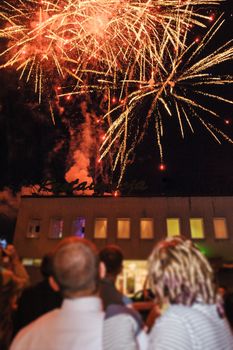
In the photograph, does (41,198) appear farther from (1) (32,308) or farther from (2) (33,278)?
(1) (32,308)

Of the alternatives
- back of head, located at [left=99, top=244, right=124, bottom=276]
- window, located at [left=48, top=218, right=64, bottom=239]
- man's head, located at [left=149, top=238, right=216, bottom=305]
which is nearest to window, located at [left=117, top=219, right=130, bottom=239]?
window, located at [left=48, top=218, right=64, bottom=239]

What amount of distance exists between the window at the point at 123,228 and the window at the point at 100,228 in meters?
1.03

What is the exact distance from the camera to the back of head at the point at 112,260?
378 centimetres

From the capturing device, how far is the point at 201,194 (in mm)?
23656

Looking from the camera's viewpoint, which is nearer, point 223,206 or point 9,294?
point 9,294

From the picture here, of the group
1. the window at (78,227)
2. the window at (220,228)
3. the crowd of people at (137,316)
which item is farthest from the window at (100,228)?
the crowd of people at (137,316)

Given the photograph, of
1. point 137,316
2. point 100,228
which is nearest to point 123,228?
point 100,228

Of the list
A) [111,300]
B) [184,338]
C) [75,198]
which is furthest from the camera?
[75,198]

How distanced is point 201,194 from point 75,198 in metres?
9.53

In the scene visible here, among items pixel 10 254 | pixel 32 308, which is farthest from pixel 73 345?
pixel 10 254

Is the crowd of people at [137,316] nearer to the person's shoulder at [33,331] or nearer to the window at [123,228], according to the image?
the person's shoulder at [33,331]

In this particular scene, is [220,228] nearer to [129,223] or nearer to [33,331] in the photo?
[129,223]

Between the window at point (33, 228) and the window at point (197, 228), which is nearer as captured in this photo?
the window at point (197, 228)

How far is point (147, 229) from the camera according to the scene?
2338cm
